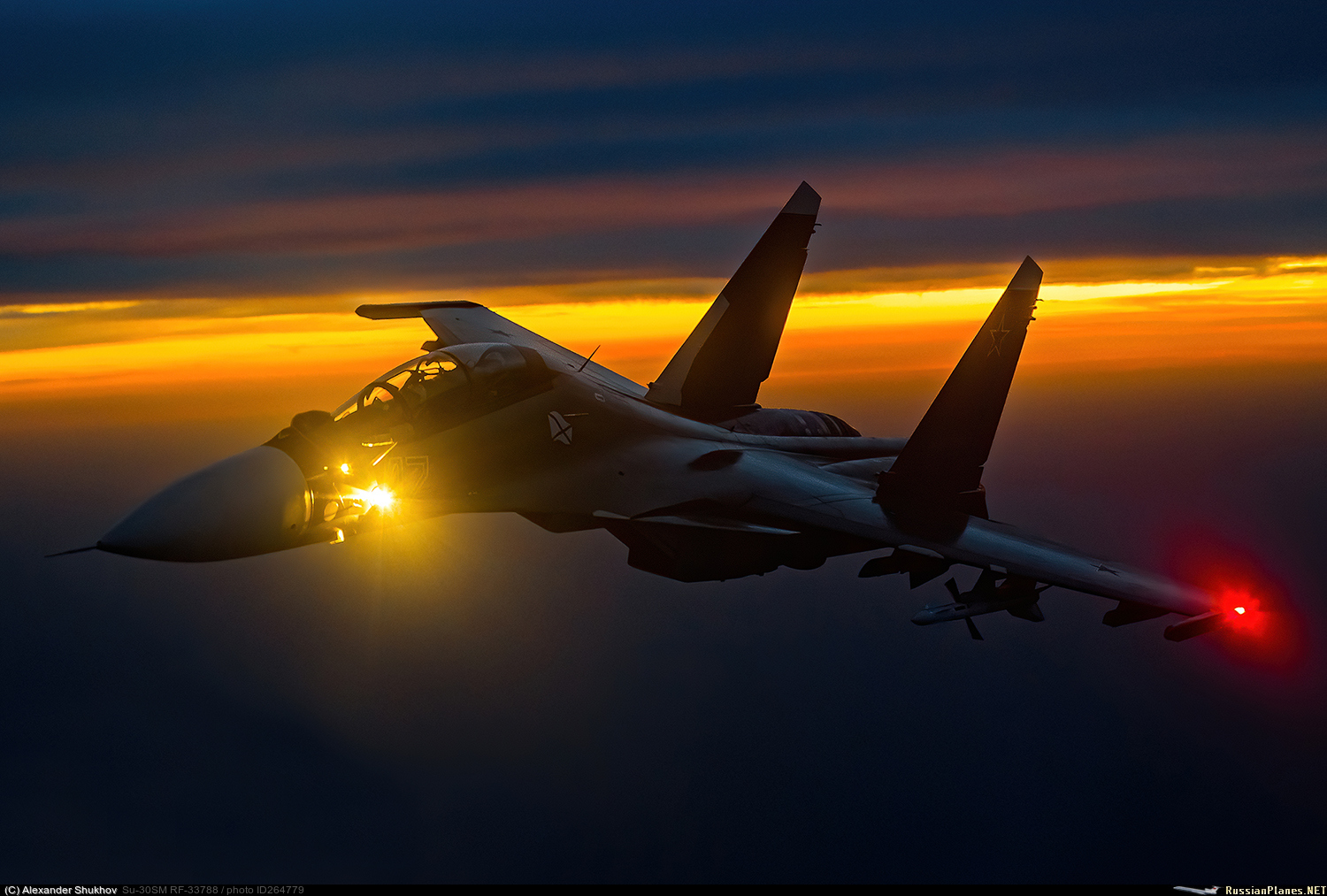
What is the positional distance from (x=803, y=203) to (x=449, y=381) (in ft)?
50.2

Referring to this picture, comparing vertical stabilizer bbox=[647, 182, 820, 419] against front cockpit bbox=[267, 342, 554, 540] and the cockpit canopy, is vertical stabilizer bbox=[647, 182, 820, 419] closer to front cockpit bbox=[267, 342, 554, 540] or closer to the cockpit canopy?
front cockpit bbox=[267, 342, 554, 540]

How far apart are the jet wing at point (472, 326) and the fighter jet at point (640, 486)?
4.99m

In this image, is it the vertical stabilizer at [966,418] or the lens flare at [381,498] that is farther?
the vertical stabilizer at [966,418]

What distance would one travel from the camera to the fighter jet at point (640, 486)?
20.6 meters

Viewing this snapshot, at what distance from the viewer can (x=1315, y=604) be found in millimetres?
128375

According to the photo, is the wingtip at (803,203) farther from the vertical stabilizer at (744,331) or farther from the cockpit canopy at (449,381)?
the cockpit canopy at (449,381)

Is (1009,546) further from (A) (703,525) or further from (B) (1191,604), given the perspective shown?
(A) (703,525)

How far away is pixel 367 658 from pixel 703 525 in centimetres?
6062

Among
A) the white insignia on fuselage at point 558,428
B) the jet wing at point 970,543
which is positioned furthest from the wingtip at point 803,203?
the white insignia on fuselage at point 558,428

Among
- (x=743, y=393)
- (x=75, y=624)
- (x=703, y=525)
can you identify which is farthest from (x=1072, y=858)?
(x=75, y=624)

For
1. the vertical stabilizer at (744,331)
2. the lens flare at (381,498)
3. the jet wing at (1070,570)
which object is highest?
the vertical stabilizer at (744,331)

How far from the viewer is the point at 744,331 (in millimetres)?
32719

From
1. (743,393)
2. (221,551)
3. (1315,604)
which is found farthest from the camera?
(1315,604)

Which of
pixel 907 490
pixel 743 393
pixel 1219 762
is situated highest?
pixel 743 393
